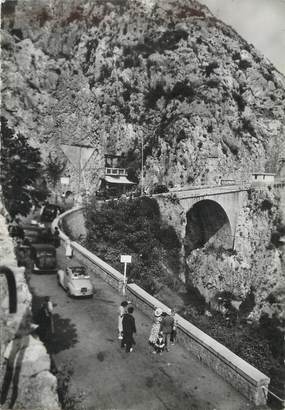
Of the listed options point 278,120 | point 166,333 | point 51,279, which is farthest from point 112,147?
point 166,333

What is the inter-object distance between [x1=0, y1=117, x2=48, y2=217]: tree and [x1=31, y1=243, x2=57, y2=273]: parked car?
11997 mm

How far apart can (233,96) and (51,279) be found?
78.4 meters

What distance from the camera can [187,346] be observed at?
42.5 feet

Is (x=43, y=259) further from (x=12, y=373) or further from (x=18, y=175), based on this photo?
(x=12, y=373)

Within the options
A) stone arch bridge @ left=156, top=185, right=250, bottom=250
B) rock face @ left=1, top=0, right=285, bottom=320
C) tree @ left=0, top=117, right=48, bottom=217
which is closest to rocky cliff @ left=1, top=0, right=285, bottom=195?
rock face @ left=1, top=0, right=285, bottom=320

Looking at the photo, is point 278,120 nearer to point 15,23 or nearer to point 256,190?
point 256,190

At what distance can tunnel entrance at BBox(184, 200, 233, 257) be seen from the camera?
63344mm

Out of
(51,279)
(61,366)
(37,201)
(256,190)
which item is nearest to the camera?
(37,201)

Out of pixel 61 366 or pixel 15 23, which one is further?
pixel 15 23

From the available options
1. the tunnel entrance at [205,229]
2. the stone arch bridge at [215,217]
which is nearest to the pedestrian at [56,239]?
the stone arch bridge at [215,217]

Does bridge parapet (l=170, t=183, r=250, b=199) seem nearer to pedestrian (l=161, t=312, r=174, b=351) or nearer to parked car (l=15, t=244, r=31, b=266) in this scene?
pedestrian (l=161, t=312, r=174, b=351)

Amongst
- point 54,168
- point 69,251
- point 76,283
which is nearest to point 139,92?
point 54,168

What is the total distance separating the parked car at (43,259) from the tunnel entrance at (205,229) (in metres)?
43.8

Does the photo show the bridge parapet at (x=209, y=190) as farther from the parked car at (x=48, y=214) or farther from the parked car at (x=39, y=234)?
the parked car at (x=39, y=234)
